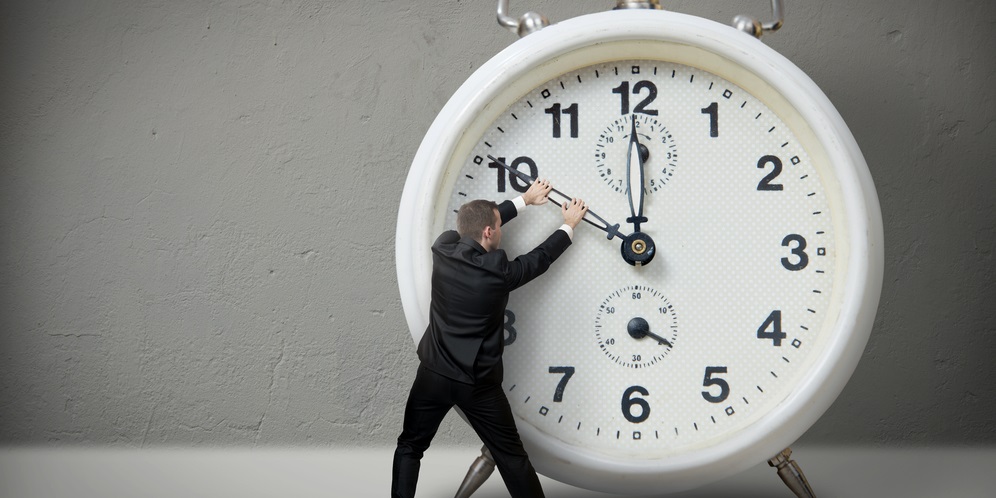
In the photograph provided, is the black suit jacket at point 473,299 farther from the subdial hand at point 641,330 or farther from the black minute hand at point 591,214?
the subdial hand at point 641,330

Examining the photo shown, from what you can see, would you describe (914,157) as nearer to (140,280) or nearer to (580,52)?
(580,52)

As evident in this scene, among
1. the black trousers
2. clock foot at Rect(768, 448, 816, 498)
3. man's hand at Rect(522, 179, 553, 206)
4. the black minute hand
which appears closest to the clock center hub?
the black minute hand

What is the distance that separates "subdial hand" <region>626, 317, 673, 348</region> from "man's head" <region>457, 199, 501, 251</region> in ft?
0.88

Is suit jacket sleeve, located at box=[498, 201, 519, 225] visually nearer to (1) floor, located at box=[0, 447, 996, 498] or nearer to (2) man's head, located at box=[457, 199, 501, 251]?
(2) man's head, located at box=[457, 199, 501, 251]

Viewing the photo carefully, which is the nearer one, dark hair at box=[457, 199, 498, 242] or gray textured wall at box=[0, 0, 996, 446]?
dark hair at box=[457, 199, 498, 242]

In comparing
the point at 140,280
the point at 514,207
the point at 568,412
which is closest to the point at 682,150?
the point at 514,207

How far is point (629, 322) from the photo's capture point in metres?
1.67

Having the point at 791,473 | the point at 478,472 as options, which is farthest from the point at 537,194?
the point at 791,473

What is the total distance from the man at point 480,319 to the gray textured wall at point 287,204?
71 centimetres

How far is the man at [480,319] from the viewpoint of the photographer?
1588 mm

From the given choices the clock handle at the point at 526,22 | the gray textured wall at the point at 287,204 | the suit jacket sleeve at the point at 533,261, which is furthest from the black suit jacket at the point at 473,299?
the gray textured wall at the point at 287,204

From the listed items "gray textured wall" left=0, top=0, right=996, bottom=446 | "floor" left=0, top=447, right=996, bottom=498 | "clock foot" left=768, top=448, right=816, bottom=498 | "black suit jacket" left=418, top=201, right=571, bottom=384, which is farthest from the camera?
"gray textured wall" left=0, top=0, right=996, bottom=446

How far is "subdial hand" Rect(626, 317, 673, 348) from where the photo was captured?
1.66 m

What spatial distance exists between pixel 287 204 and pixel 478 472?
2.96ft
